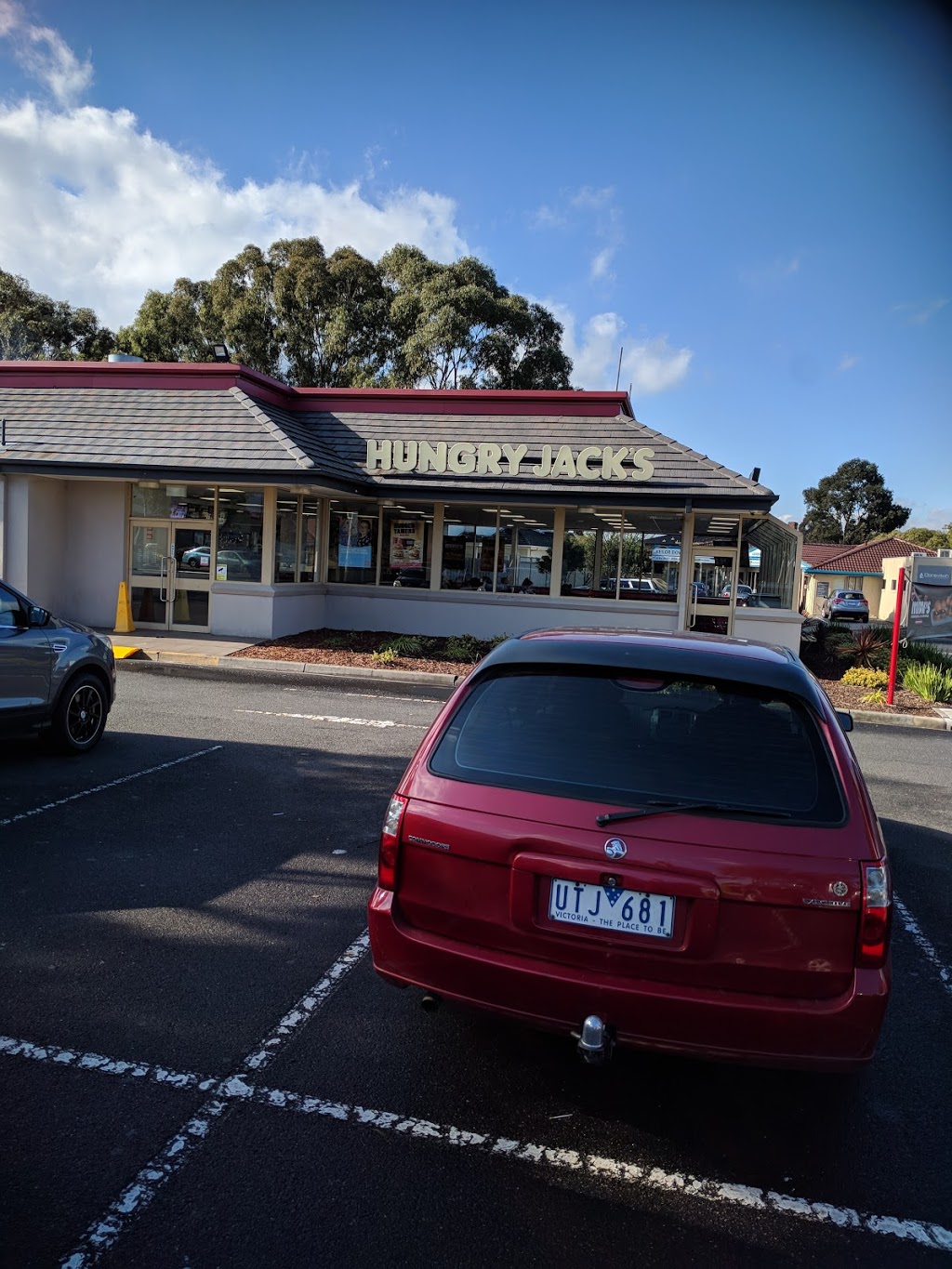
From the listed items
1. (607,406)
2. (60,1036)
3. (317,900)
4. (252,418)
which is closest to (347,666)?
(252,418)

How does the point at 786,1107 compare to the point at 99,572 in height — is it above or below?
below

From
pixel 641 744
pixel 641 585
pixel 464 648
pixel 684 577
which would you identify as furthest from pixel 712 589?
pixel 641 744

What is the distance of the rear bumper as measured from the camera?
276cm

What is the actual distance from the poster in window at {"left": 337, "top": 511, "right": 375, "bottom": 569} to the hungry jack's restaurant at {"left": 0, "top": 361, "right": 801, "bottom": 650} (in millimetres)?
40

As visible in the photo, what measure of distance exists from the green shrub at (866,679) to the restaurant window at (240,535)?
11.0 m

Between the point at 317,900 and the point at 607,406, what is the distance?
50.1 ft

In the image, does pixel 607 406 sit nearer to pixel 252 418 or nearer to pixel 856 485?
pixel 252 418

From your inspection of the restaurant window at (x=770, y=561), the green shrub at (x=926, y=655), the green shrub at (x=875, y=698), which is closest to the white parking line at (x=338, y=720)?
the green shrub at (x=875, y=698)

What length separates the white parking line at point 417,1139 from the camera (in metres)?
2.61

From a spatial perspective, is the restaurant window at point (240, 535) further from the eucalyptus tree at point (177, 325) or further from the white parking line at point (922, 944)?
the eucalyptus tree at point (177, 325)

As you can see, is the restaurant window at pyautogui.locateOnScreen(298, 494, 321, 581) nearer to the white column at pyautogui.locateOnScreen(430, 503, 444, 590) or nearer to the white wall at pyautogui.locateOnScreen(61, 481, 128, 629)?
the white column at pyautogui.locateOnScreen(430, 503, 444, 590)

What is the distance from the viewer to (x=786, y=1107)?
10.6 ft

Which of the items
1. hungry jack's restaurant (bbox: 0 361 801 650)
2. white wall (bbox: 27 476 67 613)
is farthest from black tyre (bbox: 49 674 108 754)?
white wall (bbox: 27 476 67 613)

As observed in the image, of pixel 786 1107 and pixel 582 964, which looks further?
pixel 786 1107
